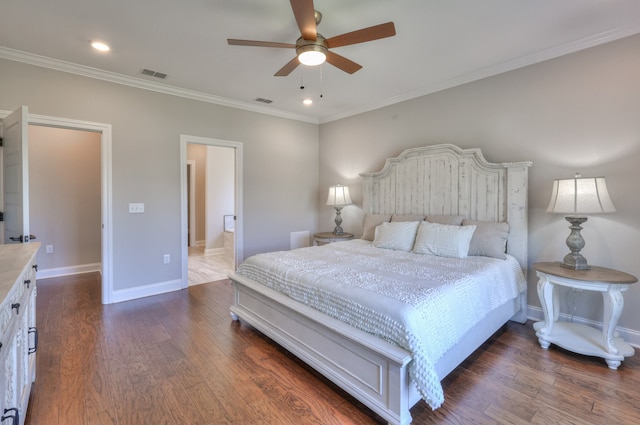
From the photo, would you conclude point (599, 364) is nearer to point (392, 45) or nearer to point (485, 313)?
point (485, 313)

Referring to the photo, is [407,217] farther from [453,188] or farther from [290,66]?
[290,66]

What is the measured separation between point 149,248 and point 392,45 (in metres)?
3.65

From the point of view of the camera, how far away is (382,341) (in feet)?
5.45

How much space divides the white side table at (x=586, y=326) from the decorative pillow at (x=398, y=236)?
1173 mm

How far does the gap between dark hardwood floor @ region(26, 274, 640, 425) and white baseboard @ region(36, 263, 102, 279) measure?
221 centimetres

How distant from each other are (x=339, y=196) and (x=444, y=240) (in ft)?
6.38

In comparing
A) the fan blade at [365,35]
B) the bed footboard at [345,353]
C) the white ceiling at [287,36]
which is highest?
the white ceiling at [287,36]

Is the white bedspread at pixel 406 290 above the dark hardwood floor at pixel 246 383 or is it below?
above

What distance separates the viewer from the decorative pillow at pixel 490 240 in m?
2.88

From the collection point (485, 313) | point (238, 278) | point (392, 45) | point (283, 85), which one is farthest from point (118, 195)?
point (485, 313)

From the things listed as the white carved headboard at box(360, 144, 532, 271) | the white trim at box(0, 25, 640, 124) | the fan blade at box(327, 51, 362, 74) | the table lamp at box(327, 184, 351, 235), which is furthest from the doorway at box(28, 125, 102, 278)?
the white carved headboard at box(360, 144, 532, 271)

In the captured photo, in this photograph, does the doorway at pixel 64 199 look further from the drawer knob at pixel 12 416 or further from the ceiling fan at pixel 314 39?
the drawer knob at pixel 12 416

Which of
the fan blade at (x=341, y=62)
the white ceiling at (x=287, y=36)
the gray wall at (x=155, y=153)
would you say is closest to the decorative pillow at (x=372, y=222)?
the gray wall at (x=155, y=153)

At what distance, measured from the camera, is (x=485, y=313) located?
2191mm
